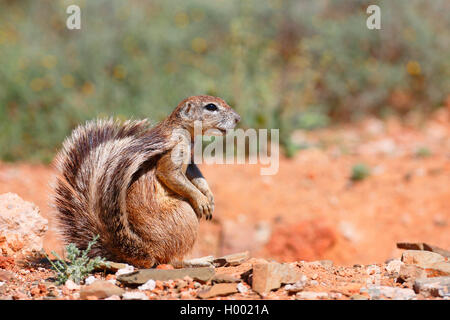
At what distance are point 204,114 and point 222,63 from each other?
8506 millimetres

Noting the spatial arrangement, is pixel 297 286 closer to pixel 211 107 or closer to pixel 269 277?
pixel 269 277

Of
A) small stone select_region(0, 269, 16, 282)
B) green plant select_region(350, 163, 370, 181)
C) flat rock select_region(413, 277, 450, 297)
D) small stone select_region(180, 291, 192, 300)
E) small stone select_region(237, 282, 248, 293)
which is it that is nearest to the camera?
flat rock select_region(413, 277, 450, 297)

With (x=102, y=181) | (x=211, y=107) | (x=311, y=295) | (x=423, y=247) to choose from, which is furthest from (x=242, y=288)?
(x=423, y=247)

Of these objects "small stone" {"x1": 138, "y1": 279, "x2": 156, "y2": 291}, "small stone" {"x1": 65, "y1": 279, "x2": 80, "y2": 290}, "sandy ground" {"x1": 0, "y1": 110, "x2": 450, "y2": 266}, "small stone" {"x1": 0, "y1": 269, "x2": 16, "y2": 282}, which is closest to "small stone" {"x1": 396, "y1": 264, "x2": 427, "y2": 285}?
"small stone" {"x1": 138, "y1": 279, "x2": 156, "y2": 291}

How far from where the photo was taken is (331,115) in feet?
47.2

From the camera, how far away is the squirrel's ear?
545 cm

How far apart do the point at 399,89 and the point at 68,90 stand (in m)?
8.02

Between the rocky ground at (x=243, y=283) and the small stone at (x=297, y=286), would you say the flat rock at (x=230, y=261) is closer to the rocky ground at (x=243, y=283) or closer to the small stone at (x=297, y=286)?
the rocky ground at (x=243, y=283)

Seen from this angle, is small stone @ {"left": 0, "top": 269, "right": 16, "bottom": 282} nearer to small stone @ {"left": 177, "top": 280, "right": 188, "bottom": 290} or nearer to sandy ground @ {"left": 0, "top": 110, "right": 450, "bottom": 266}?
small stone @ {"left": 177, "top": 280, "right": 188, "bottom": 290}

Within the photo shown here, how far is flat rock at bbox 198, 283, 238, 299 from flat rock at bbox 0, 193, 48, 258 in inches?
84.7

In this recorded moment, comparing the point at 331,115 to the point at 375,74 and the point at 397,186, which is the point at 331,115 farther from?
the point at 397,186

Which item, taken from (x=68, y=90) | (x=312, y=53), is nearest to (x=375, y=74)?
(x=312, y=53)

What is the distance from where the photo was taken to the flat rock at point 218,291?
160 inches

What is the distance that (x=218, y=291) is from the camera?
13.5 feet
